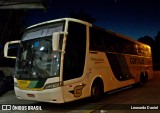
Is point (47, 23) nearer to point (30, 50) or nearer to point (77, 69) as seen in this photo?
point (30, 50)

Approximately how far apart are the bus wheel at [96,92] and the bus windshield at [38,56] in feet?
7.93

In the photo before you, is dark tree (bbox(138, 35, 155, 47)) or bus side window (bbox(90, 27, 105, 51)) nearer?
bus side window (bbox(90, 27, 105, 51))

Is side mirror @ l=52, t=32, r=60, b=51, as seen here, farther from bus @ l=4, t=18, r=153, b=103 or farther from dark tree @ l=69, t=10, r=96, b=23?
dark tree @ l=69, t=10, r=96, b=23

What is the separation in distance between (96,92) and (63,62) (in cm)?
271

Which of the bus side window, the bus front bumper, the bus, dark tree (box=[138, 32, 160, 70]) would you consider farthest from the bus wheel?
dark tree (box=[138, 32, 160, 70])

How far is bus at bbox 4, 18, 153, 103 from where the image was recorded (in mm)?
8312

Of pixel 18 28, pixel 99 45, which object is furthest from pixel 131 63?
pixel 18 28

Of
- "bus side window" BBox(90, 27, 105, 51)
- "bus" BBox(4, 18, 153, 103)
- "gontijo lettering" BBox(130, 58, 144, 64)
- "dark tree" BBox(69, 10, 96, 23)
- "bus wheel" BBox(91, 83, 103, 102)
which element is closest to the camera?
"bus" BBox(4, 18, 153, 103)

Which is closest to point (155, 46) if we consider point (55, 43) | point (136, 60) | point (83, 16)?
point (83, 16)

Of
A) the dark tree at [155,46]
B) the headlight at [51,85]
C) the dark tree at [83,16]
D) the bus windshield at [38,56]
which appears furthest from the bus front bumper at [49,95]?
the dark tree at [155,46]

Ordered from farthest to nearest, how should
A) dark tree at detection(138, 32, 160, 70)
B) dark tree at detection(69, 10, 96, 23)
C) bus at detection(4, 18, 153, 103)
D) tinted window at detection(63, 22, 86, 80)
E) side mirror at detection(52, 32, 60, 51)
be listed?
dark tree at detection(138, 32, 160, 70) < dark tree at detection(69, 10, 96, 23) < tinted window at detection(63, 22, 86, 80) < bus at detection(4, 18, 153, 103) < side mirror at detection(52, 32, 60, 51)

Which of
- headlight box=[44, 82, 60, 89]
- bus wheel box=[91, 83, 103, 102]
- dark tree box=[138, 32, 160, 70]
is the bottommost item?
bus wheel box=[91, 83, 103, 102]

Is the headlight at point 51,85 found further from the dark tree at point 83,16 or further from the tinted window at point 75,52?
the dark tree at point 83,16

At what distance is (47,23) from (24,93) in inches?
110
